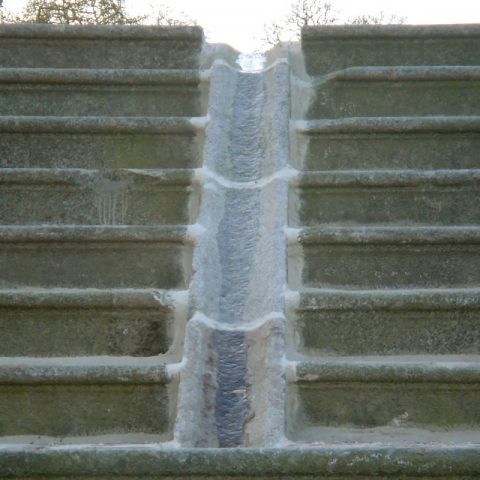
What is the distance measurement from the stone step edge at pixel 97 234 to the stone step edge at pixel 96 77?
989mm

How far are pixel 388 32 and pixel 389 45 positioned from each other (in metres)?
0.06

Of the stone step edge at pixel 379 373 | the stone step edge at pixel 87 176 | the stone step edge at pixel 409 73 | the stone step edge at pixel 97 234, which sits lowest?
the stone step edge at pixel 379 373

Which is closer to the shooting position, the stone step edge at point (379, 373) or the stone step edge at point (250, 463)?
the stone step edge at point (250, 463)

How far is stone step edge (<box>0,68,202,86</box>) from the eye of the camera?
340 cm

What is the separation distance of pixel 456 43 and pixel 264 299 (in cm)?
180

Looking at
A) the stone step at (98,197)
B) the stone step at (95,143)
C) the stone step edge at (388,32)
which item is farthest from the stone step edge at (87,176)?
the stone step edge at (388,32)

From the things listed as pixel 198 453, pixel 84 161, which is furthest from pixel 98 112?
pixel 198 453

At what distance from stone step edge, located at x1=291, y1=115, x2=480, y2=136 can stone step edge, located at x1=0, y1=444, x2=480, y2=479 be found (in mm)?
1633

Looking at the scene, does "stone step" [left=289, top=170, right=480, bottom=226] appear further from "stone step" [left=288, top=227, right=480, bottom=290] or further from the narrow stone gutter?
"stone step" [left=288, top=227, right=480, bottom=290]

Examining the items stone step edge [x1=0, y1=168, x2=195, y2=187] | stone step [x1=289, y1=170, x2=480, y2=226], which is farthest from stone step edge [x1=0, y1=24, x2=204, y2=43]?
stone step [x1=289, y1=170, x2=480, y2=226]

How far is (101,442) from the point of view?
218cm

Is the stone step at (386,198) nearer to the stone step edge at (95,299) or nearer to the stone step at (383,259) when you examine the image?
the stone step at (383,259)

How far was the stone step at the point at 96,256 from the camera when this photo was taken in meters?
2.63

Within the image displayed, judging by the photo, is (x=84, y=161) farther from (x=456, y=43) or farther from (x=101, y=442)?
(x=456, y=43)
